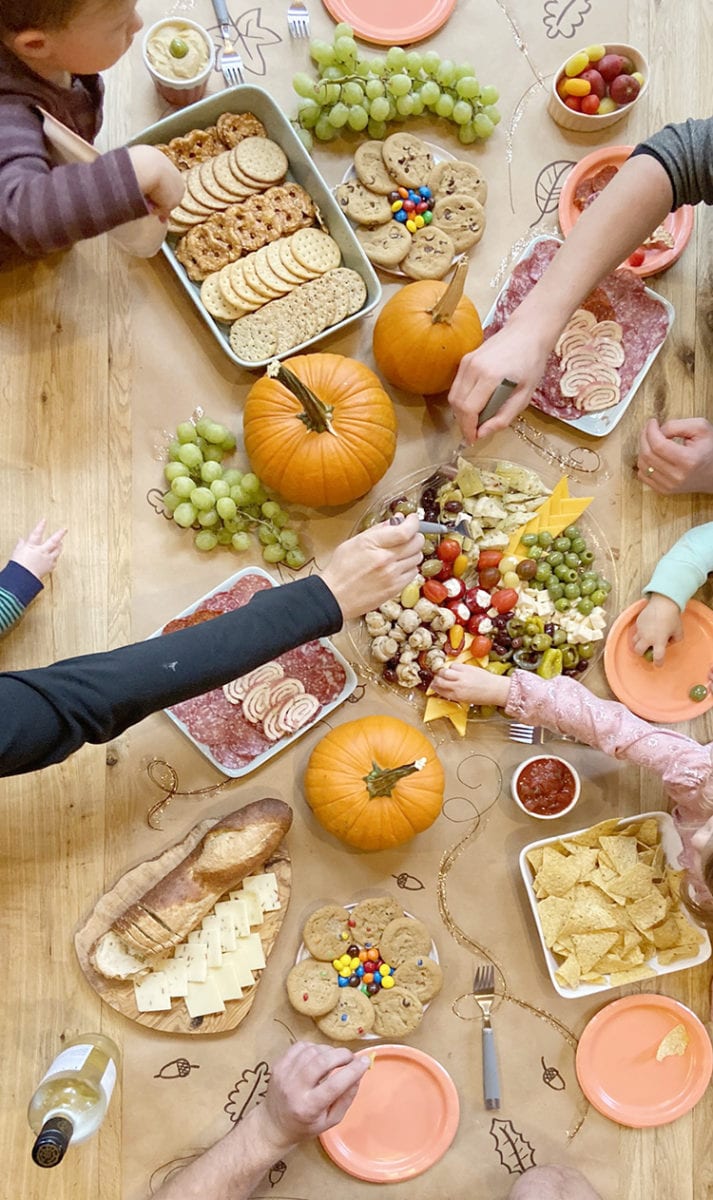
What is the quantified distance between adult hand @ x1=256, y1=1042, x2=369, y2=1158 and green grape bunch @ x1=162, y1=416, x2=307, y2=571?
2.95 feet

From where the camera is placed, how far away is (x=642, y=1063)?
6.48 ft

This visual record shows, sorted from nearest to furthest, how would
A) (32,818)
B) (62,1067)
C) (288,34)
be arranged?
(62,1067) → (32,818) → (288,34)

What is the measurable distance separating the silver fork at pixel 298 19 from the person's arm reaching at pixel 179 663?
1094 mm

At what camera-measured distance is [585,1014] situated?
1.99 metres

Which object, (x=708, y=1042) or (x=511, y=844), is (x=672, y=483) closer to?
(x=511, y=844)

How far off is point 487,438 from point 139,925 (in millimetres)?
1148

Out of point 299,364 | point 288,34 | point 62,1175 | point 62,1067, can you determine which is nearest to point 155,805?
point 62,1067

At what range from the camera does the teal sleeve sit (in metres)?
1.99

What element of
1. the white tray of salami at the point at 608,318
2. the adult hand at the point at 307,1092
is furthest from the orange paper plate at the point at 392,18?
the adult hand at the point at 307,1092

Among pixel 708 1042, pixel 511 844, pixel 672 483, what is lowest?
pixel 708 1042

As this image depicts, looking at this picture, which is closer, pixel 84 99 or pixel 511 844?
Result: pixel 84 99

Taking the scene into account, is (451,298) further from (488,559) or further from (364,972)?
(364,972)

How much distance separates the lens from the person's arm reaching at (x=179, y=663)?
1613mm

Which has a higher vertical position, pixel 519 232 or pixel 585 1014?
pixel 519 232
